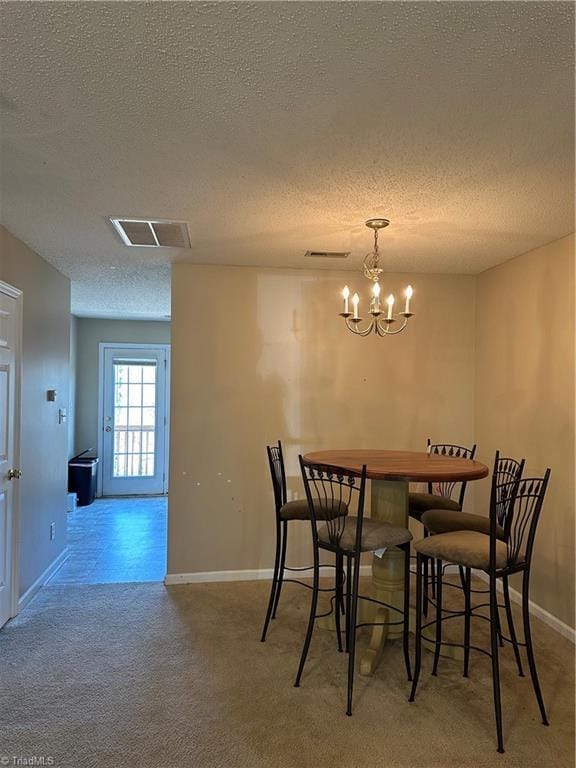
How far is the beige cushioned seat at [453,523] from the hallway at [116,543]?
2.26 m

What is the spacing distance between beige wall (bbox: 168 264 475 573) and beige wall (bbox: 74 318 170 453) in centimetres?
359

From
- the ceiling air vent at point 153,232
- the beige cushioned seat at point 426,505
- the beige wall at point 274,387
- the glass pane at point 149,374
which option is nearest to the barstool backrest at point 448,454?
the beige wall at point 274,387

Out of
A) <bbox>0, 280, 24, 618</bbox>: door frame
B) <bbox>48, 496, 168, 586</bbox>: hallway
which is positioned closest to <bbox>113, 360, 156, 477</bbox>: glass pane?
<bbox>48, 496, 168, 586</bbox>: hallway

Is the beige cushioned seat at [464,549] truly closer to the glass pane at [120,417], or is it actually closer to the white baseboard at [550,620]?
the white baseboard at [550,620]

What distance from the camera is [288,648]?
111 inches

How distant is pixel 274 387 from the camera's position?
3.95m

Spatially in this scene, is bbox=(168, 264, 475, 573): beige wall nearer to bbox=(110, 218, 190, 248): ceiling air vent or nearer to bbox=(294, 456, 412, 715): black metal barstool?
bbox=(110, 218, 190, 248): ceiling air vent

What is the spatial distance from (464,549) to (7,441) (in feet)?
9.01

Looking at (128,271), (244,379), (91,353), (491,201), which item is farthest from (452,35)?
(91,353)

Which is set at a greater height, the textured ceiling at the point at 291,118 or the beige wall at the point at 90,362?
the textured ceiling at the point at 291,118

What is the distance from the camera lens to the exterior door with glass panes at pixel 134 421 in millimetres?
7070

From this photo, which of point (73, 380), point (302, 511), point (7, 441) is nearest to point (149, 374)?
point (73, 380)

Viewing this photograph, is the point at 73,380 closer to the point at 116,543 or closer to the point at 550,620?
the point at 116,543

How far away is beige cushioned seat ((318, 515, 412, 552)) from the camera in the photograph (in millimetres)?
2453
